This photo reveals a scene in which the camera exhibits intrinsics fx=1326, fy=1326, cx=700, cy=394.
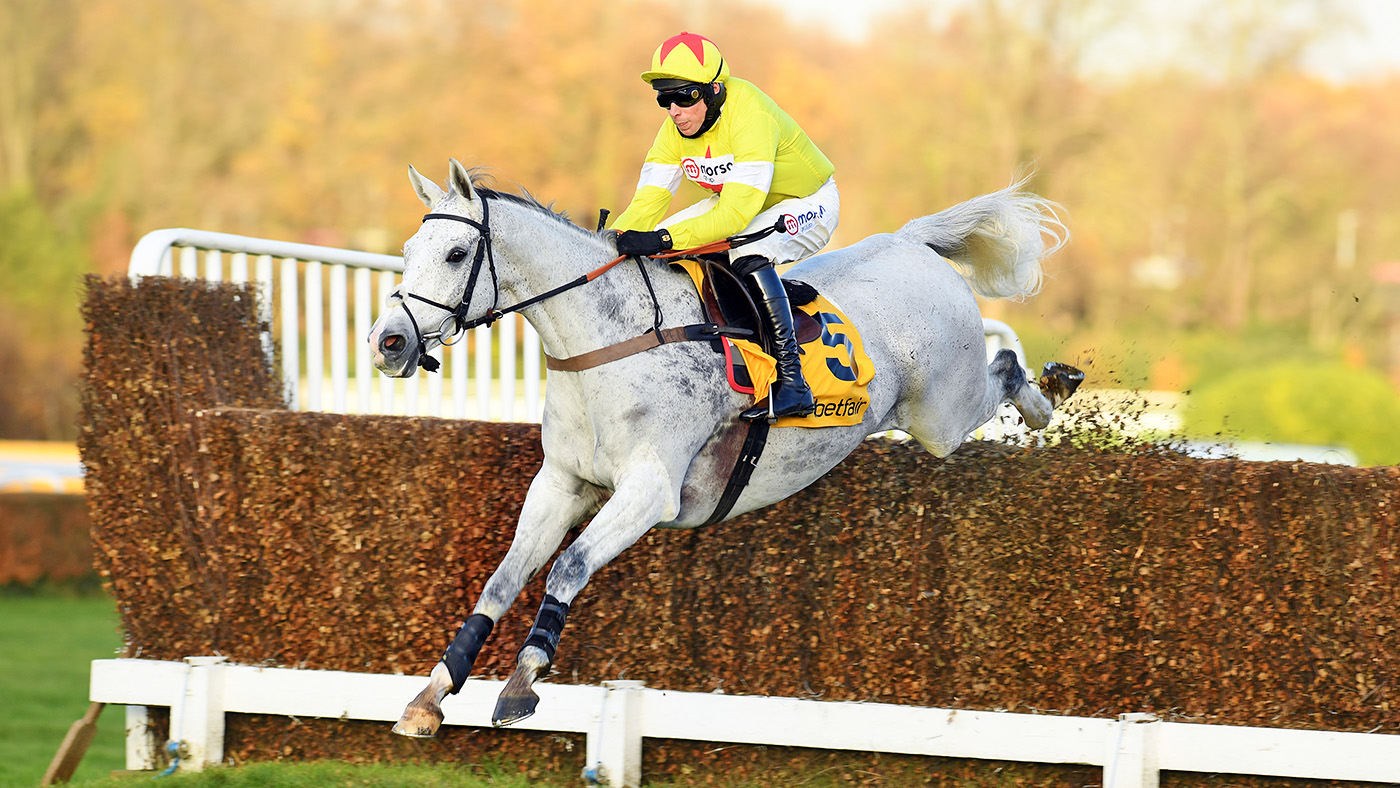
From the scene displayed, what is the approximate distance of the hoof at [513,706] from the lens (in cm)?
378

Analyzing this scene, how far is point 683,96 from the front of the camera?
4316mm

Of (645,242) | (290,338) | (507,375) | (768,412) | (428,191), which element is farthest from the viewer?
(507,375)

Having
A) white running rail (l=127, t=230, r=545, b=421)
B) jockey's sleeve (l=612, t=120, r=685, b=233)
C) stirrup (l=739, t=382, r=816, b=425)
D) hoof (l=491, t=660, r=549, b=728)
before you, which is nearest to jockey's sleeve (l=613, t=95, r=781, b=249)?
jockey's sleeve (l=612, t=120, r=685, b=233)

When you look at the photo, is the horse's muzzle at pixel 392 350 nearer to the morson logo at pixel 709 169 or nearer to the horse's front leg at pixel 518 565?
the horse's front leg at pixel 518 565

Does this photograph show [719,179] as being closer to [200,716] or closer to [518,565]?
[518,565]

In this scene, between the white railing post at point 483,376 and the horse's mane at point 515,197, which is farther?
the white railing post at point 483,376

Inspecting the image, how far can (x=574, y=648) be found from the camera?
4.95 meters

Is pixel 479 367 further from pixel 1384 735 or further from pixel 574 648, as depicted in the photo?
pixel 1384 735

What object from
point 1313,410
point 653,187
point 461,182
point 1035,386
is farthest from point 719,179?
point 1313,410

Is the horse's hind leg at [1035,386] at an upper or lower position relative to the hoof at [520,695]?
upper

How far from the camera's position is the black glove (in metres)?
4.26

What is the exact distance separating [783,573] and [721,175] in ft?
4.86

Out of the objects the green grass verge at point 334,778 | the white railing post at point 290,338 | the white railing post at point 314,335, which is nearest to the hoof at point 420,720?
the green grass verge at point 334,778

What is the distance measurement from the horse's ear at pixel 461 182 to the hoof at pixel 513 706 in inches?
57.4
